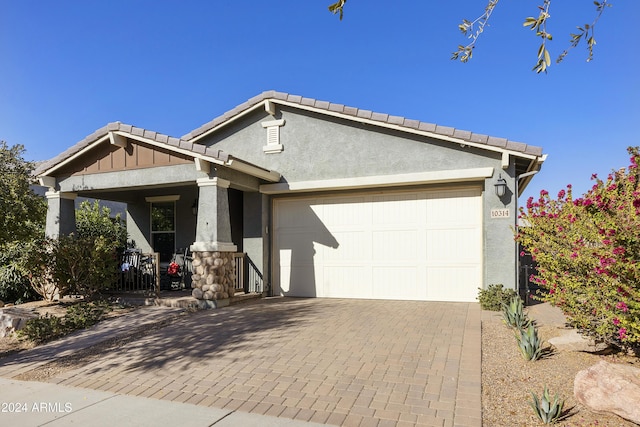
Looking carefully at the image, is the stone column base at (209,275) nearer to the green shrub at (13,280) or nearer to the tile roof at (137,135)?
the tile roof at (137,135)

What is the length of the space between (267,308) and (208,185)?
3018 mm

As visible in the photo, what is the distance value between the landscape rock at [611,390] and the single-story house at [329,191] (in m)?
4.93

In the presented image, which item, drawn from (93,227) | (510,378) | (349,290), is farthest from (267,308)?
(93,227)

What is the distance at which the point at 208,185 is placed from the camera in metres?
8.87

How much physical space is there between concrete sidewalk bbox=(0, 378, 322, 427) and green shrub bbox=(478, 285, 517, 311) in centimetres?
585

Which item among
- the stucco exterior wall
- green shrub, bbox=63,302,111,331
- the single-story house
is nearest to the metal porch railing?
the single-story house

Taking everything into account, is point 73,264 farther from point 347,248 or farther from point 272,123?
point 347,248

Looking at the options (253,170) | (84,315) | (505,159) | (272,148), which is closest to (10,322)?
(84,315)

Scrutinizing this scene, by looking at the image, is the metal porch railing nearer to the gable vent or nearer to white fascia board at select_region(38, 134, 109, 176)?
the gable vent

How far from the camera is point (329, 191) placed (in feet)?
34.3

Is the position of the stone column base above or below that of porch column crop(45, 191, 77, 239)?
below

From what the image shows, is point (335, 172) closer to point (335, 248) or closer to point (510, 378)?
point (335, 248)

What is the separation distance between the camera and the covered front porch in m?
8.83

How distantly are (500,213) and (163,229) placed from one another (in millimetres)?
9761
